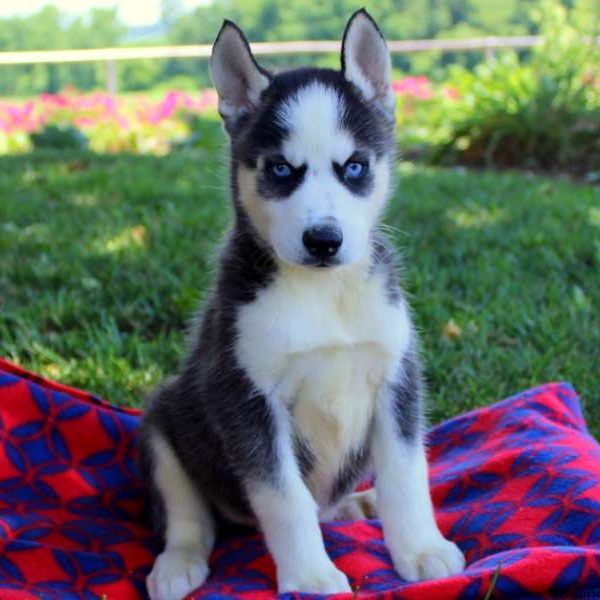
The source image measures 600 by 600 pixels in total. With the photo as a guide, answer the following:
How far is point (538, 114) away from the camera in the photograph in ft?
30.9

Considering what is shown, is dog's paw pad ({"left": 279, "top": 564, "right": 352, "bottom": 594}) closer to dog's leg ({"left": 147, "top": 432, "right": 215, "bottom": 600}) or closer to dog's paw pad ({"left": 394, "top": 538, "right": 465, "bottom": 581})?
dog's paw pad ({"left": 394, "top": 538, "right": 465, "bottom": 581})

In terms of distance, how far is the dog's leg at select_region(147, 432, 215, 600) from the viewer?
2.67 m

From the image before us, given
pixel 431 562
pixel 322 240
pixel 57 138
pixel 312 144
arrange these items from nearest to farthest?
pixel 322 240 → pixel 312 144 → pixel 431 562 → pixel 57 138

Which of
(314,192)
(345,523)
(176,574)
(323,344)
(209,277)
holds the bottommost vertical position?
(345,523)

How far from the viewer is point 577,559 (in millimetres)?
2367

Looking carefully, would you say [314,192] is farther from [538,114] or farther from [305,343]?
[538,114]

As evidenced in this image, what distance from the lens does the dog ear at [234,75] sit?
9.09ft

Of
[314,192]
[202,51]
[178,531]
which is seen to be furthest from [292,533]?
[202,51]

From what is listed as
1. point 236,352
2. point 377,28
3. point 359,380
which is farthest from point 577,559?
point 377,28

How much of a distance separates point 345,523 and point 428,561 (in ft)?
1.72

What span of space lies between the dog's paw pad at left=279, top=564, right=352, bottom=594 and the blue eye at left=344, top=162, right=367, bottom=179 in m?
1.07

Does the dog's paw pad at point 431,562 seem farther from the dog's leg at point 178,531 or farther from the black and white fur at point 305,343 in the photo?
the dog's leg at point 178,531

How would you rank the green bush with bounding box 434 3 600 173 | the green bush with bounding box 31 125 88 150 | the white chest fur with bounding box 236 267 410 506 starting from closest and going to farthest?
the white chest fur with bounding box 236 267 410 506, the green bush with bounding box 434 3 600 173, the green bush with bounding box 31 125 88 150

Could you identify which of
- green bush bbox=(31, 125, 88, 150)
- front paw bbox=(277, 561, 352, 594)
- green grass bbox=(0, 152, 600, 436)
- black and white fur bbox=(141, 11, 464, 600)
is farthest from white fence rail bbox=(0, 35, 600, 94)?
front paw bbox=(277, 561, 352, 594)
